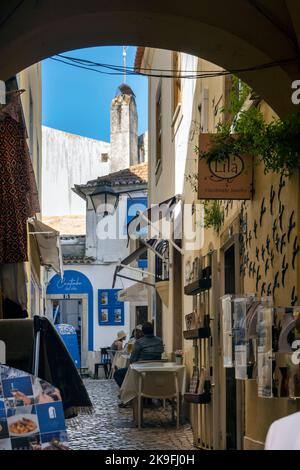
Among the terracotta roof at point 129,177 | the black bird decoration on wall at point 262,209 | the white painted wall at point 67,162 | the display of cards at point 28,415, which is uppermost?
the white painted wall at point 67,162

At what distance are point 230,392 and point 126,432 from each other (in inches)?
102

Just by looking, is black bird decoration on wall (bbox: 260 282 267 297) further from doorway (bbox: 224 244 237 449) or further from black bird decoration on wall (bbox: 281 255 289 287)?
doorway (bbox: 224 244 237 449)

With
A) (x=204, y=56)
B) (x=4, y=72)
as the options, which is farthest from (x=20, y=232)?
(x=204, y=56)

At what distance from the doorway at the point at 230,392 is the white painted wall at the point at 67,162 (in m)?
32.4

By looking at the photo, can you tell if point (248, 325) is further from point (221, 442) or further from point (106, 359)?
point (106, 359)

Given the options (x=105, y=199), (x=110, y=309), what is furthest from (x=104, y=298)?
(x=105, y=199)

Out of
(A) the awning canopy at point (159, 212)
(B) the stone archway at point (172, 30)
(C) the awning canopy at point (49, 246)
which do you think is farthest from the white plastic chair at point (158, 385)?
(B) the stone archway at point (172, 30)

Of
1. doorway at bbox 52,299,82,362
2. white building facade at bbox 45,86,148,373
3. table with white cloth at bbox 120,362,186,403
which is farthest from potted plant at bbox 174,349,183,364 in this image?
doorway at bbox 52,299,82,362

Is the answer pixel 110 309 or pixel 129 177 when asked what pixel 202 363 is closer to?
pixel 110 309

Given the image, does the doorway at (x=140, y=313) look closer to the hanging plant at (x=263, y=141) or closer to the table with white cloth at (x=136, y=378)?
the table with white cloth at (x=136, y=378)

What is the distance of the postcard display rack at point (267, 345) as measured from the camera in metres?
6.07

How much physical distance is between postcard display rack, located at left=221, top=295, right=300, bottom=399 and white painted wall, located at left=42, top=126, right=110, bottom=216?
3555 cm

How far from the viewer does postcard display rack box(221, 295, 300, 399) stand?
19.9 feet

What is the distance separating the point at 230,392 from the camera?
9547mm
